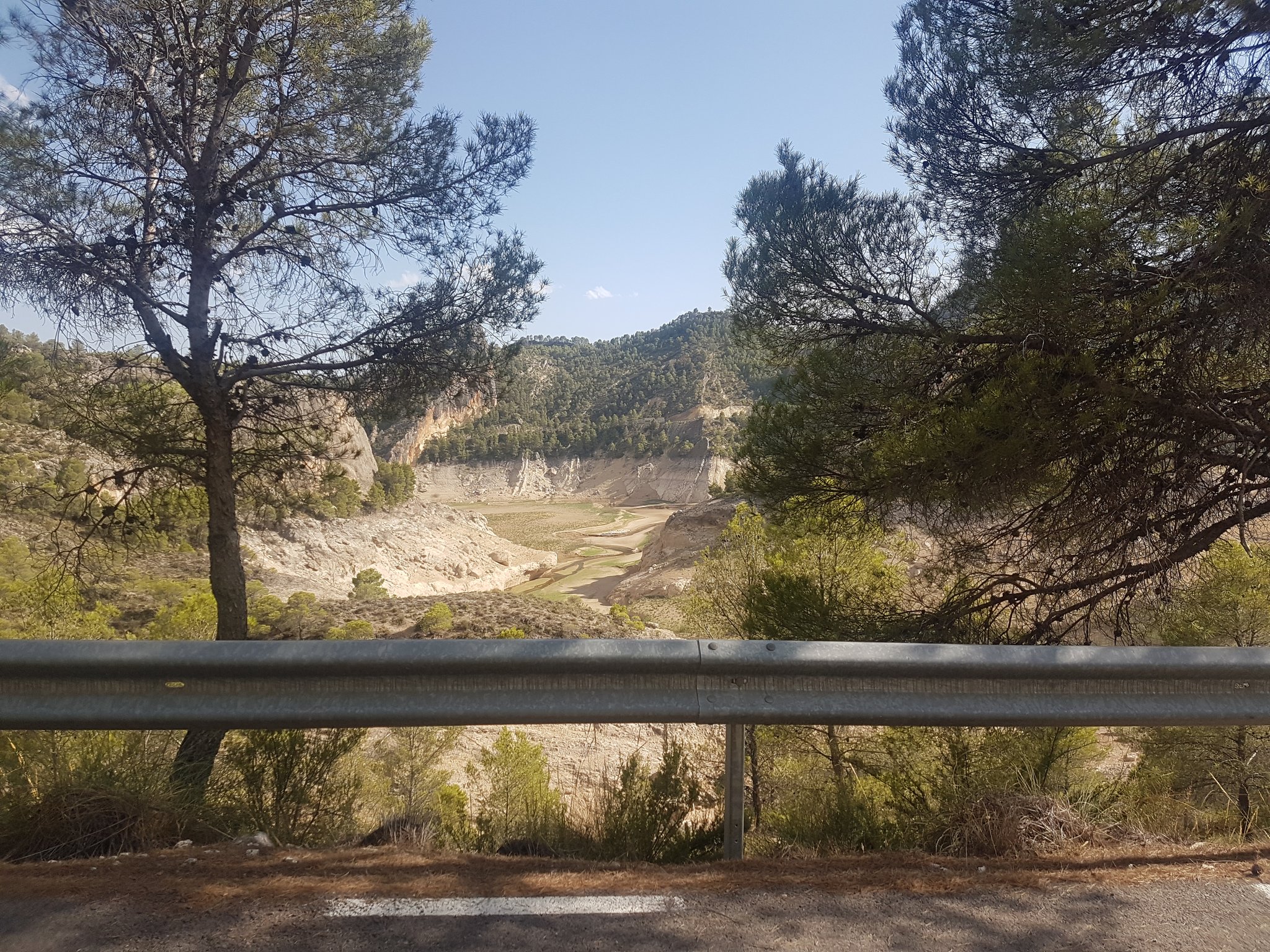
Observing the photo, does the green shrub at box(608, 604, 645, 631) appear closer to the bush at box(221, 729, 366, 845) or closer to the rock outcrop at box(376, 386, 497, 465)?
the rock outcrop at box(376, 386, 497, 465)

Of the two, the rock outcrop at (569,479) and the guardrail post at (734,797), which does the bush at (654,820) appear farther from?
the rock outcrop at (569,479)

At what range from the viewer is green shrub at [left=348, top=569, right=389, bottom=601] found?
31359mm

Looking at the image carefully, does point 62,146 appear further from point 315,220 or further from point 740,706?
point 740,706

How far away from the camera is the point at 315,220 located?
620cm

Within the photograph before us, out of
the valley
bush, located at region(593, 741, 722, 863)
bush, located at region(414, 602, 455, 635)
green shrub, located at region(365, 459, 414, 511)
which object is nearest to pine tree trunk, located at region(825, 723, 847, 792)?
bush, located at region(593, 741, 722, 863)

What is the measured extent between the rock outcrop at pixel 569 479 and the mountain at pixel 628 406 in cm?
98

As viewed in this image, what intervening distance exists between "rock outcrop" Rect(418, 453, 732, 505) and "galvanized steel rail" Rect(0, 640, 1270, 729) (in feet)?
222

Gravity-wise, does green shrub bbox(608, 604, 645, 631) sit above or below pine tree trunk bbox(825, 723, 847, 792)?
below

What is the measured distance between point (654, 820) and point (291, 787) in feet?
5.42

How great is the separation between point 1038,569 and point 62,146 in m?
8.61

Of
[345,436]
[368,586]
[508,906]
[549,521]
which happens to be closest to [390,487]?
[368,586]

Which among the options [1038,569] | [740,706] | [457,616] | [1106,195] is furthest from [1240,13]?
[457,616]

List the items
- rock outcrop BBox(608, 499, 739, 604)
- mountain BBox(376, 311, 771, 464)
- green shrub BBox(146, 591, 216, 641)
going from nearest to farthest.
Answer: green shrub BBox(146, 591, 216, 641) → rock outcrop BBox(608, 499, 739, 604) → mountain BBox(376, 311, 771, 464)

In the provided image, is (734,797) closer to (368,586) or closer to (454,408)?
(454,408)
